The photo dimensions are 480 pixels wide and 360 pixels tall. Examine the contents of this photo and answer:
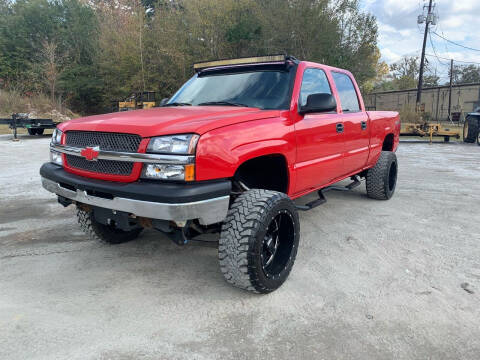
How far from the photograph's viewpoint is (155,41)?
29.1m

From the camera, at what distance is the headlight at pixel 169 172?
2326 millimetres

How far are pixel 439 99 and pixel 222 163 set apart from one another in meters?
40.9

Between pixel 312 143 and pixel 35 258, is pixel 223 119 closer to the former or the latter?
pixel 312 143

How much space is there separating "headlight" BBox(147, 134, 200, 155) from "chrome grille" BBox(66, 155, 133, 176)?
24cm

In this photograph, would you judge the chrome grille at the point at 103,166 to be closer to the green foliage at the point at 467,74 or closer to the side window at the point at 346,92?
the side window at the point at 346,92

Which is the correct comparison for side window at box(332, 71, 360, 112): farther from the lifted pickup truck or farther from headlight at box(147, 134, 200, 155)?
headlight at box(147, 134, 200, 155)

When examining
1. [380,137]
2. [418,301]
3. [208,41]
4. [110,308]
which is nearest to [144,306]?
[110,308]

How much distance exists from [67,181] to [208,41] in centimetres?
2730

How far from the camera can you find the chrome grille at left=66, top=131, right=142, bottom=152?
2.50 m

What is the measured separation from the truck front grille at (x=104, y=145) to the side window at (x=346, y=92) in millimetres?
2789

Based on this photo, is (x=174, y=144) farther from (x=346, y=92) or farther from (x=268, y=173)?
(x=346, y=92)

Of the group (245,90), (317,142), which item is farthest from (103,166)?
(317,142)

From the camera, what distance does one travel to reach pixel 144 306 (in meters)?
2.57

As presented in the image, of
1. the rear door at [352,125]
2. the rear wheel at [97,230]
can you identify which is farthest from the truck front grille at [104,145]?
the rear door at [352,125]
